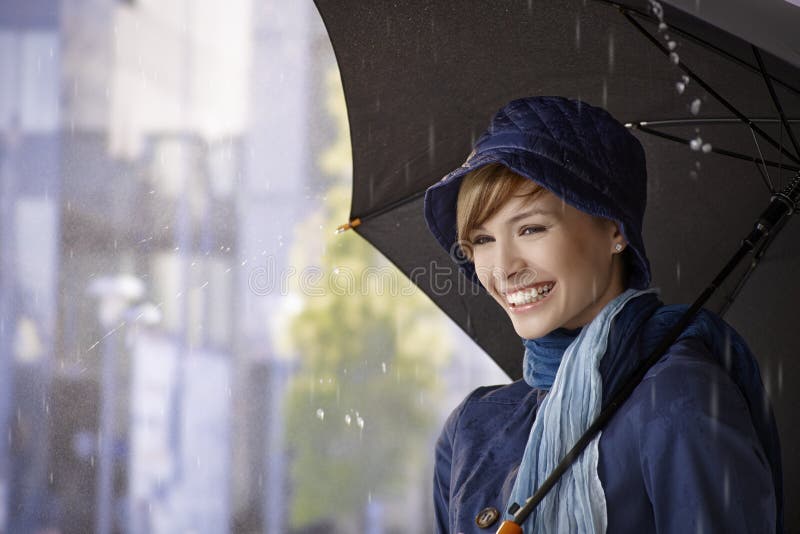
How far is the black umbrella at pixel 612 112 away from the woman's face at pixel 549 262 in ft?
1.18

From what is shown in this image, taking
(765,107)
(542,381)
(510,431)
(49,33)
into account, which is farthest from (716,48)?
(49,33)

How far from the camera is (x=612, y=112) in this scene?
78.9 inches

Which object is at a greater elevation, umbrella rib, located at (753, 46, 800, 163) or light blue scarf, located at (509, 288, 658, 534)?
umbrella rib, located at (753, 46, 800, 163)

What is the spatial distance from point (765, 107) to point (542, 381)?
69 centimetres

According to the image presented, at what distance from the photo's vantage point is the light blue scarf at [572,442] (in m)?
1.45

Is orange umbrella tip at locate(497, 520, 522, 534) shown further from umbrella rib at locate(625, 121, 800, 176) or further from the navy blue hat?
umbrella rib at locate(625, 121, 800, 176)

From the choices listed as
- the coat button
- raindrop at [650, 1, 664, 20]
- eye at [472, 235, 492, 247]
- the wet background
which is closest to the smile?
eye at [472, 235, 492, 247]

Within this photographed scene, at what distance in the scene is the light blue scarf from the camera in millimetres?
1446

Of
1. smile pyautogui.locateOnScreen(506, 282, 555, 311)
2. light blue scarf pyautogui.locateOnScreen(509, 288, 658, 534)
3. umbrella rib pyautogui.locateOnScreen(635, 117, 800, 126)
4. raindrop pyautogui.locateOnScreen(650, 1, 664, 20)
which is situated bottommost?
light blue scarf pyautogui.locateOnScreen(509, 288, 658, 534)

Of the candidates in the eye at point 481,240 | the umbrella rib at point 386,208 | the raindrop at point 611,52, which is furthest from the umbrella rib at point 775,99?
the umbrella rib at point 386,208

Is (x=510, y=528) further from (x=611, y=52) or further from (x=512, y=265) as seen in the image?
(x=611, y=52)

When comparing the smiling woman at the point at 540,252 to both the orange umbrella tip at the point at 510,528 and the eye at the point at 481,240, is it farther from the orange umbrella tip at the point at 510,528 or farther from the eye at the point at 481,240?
the orange umbrella tip at the point at 510,528

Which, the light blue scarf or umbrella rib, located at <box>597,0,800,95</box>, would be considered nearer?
the light blue scarf

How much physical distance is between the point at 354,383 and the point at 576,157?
497 cm
